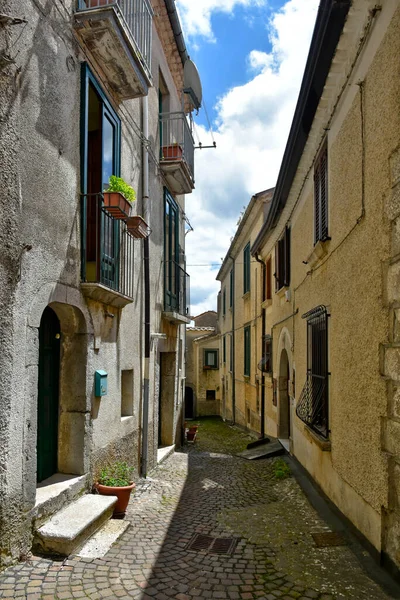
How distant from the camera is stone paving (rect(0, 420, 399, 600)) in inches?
149

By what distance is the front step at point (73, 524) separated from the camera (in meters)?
4.19

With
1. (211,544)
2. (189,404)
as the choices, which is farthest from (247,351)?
(189,404)

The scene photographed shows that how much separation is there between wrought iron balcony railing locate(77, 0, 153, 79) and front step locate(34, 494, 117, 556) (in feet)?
18.2

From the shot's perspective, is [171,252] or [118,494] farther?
[171,252]

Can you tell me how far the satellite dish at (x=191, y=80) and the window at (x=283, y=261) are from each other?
4.27m

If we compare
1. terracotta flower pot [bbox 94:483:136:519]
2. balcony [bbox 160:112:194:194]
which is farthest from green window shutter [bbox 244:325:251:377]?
terracotta flower pot [bbox 94:483:136:519]

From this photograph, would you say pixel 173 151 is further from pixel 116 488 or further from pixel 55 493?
pixel 55 493

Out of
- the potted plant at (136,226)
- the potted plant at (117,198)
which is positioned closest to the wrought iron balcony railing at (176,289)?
the potted plant at (136,226)

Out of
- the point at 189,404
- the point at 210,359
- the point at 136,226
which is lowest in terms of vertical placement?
the point at 189,404

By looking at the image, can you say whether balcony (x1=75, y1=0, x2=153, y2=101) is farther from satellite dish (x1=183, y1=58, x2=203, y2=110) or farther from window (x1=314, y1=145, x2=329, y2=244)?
satellite dish (x1=183, y1=58, x2=203, y2=110)

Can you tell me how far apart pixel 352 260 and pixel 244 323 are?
1327 centimetres

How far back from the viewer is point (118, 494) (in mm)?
5578

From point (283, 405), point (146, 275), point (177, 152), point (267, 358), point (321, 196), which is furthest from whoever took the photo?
point (267, 358)

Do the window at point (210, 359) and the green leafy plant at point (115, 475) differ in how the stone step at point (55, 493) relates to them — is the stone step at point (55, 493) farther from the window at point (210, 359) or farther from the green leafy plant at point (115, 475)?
the window at point (210, 359)
